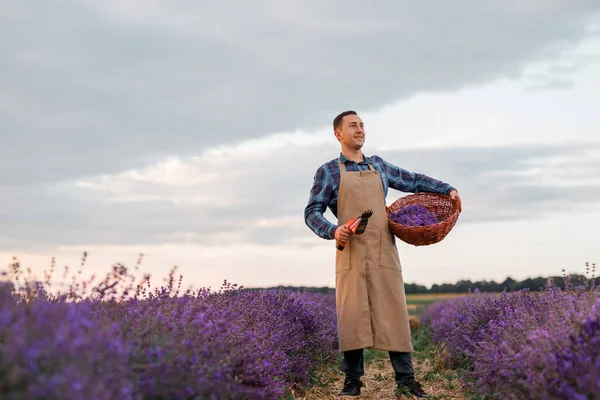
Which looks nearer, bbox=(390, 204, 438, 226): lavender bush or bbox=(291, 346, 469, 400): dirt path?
bbox=(390, 204, 438, 226): lavender bush

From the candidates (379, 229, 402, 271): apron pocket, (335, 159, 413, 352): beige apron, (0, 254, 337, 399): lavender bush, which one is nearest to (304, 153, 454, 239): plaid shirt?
(335, 159, 413, 352): beige apron

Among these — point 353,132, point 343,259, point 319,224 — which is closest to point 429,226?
point 343,259

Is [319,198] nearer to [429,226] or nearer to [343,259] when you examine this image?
[343,259]

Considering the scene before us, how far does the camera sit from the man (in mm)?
5352

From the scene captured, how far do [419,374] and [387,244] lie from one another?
279cm

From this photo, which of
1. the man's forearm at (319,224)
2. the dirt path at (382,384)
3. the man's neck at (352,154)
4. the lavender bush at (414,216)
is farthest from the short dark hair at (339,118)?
the dirt path at (382,384)

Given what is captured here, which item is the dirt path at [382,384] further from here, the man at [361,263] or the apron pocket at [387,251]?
the apron pocket at [387,251]

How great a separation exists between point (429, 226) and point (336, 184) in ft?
3.03

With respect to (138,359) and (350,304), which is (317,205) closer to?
(350,304)

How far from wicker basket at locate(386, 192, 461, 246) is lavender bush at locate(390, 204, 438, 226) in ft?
0.30

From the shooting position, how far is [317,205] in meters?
5.57

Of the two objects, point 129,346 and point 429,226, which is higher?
point 429,226

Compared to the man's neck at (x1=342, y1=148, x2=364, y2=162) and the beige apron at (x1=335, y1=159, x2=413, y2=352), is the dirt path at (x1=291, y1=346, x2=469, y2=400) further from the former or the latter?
the man's neck at (x1=342, y1=148, x2=364, y2=162)

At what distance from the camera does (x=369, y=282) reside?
5.38 metres
